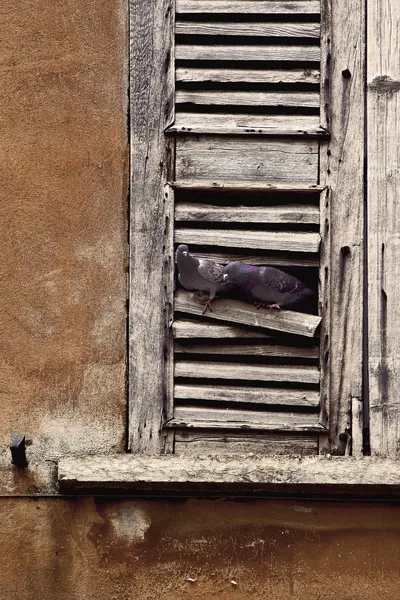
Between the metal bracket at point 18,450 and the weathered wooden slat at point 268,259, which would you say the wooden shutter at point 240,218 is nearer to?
the weathered wooden slat at point 268,259

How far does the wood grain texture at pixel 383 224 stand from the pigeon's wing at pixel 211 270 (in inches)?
29.2

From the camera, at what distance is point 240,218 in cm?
399

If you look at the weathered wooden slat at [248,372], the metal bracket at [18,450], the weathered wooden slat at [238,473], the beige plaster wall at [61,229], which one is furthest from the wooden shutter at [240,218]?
the metal bracket at [18,450]

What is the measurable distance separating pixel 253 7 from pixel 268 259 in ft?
4.17

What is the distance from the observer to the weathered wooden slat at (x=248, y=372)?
393 centimetres

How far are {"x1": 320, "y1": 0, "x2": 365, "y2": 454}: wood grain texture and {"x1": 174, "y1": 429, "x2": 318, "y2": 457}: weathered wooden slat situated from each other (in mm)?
142

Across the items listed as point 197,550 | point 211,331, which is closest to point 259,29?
point 211,331

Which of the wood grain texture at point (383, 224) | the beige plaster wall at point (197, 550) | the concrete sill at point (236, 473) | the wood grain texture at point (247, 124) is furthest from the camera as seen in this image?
the wood grain texture at point (247, 124)

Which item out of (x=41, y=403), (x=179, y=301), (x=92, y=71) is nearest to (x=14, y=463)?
(x=41, y=403)

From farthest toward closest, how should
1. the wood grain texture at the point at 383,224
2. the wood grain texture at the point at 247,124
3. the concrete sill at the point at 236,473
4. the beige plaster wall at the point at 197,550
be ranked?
the wood grain texture at the point at 247,124 < the wood grain texture at the point at 383,224 < the beige plaster wall at the point at 197,550 < the concrete sill at the point at 236,473

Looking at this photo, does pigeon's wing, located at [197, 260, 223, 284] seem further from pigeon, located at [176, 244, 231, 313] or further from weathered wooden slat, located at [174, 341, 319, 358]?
weathered wooden slat, located at [174, 341, 319, 358]

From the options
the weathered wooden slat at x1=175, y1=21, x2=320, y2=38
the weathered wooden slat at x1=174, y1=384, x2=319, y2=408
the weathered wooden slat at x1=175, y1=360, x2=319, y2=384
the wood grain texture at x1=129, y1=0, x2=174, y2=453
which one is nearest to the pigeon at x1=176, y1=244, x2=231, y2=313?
the wood grain texture at x1=129, y1=0, x2=174, y2=453

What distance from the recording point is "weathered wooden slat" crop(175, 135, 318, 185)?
4.02 m

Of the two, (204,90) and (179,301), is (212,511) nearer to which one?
(179,301)
